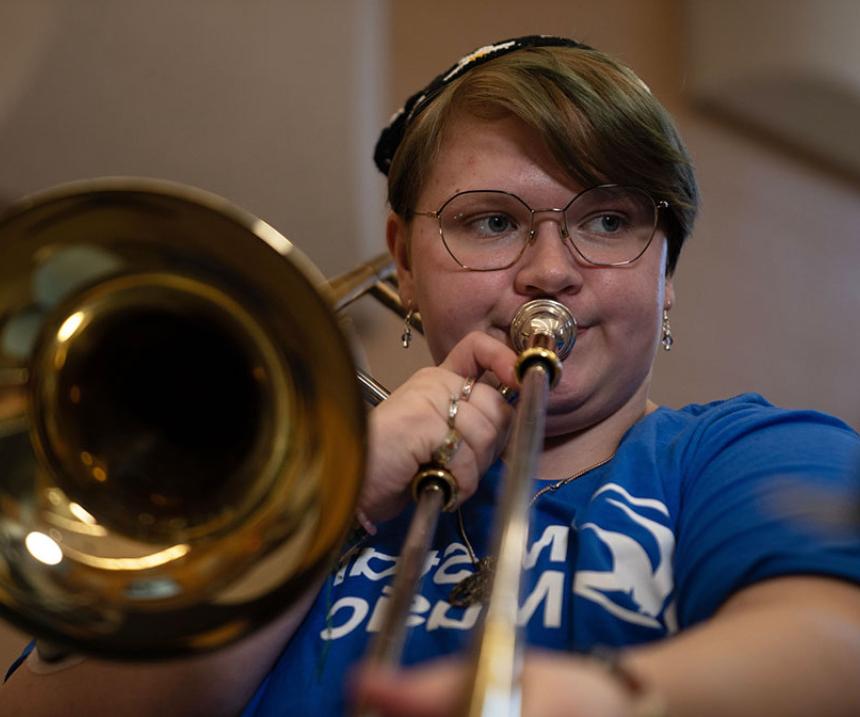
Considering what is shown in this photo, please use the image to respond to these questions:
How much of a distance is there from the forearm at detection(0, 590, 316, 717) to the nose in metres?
0.36

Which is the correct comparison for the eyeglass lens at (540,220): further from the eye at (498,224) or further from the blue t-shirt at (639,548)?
the blue t-shirt at (639,548)

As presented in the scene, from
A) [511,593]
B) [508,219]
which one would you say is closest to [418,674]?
[511,593]

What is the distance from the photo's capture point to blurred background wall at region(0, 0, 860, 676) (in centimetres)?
214

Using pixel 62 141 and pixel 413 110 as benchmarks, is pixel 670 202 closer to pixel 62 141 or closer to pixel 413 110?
pixel 413 110

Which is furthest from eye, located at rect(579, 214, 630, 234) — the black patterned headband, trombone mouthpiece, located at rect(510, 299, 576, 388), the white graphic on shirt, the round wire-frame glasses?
the white graphic on shirt

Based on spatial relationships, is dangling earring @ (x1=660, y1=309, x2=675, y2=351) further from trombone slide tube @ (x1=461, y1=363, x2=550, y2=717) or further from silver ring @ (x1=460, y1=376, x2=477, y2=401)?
trombone slide tube @ (x1=461, y1=363, x2=550, y2=717)

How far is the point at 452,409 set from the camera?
0.87m

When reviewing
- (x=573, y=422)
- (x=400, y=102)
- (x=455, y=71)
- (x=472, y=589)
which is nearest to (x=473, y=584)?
(x=472, y=589)

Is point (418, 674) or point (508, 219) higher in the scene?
point (508, 219)

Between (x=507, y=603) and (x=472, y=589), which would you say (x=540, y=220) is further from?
(x=507, y=603)

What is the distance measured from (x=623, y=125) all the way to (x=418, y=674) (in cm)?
69

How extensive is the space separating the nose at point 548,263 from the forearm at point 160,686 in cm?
36

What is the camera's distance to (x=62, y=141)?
2150 millimetres

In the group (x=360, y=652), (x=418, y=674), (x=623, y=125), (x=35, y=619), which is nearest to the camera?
(x=418, y=674)
